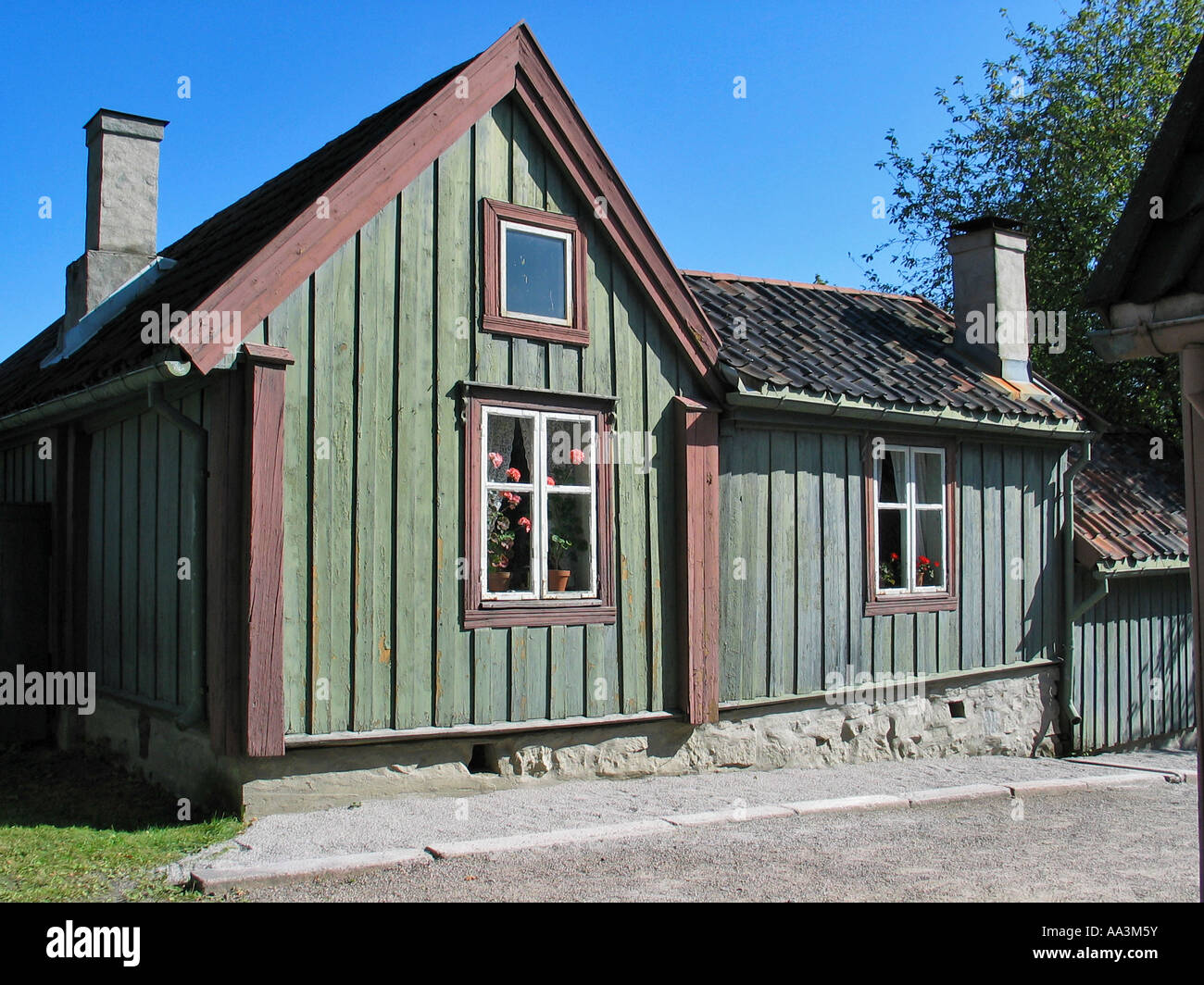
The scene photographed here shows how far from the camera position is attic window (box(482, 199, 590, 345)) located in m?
8.75

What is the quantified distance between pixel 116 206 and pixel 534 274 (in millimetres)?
4624

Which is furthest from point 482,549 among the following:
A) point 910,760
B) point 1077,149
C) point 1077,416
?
point 1077,149

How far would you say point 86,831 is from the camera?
7.30 metres

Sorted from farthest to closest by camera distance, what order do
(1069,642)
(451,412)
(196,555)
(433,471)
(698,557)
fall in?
(1069,642) < (698,557) < (451,412) < (433,471) < (196,555)

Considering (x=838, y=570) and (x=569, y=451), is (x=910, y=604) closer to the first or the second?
(x=838, y=570)

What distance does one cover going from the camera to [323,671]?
770 cm

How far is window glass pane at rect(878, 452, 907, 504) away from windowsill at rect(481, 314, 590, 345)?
3704 millimetres

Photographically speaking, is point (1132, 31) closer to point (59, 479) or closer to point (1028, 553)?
point (1028, 553)

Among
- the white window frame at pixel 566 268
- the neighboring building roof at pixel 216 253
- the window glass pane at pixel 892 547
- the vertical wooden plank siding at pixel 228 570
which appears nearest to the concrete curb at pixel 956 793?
the window glass pane at pixel 892 547

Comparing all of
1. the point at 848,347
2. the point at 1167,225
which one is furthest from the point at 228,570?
the point at 848,347

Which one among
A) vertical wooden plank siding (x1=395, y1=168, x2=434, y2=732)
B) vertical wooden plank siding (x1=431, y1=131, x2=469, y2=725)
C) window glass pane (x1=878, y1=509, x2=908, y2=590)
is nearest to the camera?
vertical wooden plank siding (x1=395, y1=168, x2=434, y2=732)

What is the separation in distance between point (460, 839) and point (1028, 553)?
299 inches

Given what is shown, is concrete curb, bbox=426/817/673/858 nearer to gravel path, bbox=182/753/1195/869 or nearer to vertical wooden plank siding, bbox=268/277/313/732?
gravel path, bbox=182/753/1195/869

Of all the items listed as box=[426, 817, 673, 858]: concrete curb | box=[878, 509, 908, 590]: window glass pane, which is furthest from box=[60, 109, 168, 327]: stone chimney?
box=[878, 509, 908, 590]: window glass pane
